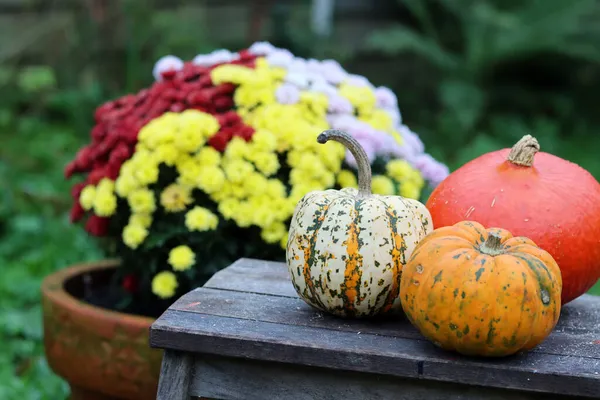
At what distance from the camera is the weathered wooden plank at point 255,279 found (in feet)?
5.90

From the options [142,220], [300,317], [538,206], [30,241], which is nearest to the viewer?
[300,317]

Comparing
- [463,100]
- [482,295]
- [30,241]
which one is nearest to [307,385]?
[482,295]

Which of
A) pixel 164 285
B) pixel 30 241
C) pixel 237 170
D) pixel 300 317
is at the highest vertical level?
pixel 237 170

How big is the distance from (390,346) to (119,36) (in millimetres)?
5311

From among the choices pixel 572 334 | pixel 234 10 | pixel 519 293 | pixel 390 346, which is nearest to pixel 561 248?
pixel 572 334

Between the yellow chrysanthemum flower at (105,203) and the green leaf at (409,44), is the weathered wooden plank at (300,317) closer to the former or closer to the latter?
the yellow chrysanthemum flower at (105,203)

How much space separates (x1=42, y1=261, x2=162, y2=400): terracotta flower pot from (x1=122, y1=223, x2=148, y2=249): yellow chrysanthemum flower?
0.20 meters

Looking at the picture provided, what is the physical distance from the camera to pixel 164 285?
223 centimetres

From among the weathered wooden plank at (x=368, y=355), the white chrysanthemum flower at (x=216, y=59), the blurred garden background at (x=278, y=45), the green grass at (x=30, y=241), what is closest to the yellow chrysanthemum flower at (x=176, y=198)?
the white chrysanthemum flower at (x=216, y=59)

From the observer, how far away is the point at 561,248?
5.69ft

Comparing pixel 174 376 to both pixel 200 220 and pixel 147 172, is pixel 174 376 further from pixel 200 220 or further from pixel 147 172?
pixel 147 172

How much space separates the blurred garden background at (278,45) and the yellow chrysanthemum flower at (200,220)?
146 centimetres

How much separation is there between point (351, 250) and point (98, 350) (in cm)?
90

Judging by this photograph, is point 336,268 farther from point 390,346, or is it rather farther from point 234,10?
point 234,10
